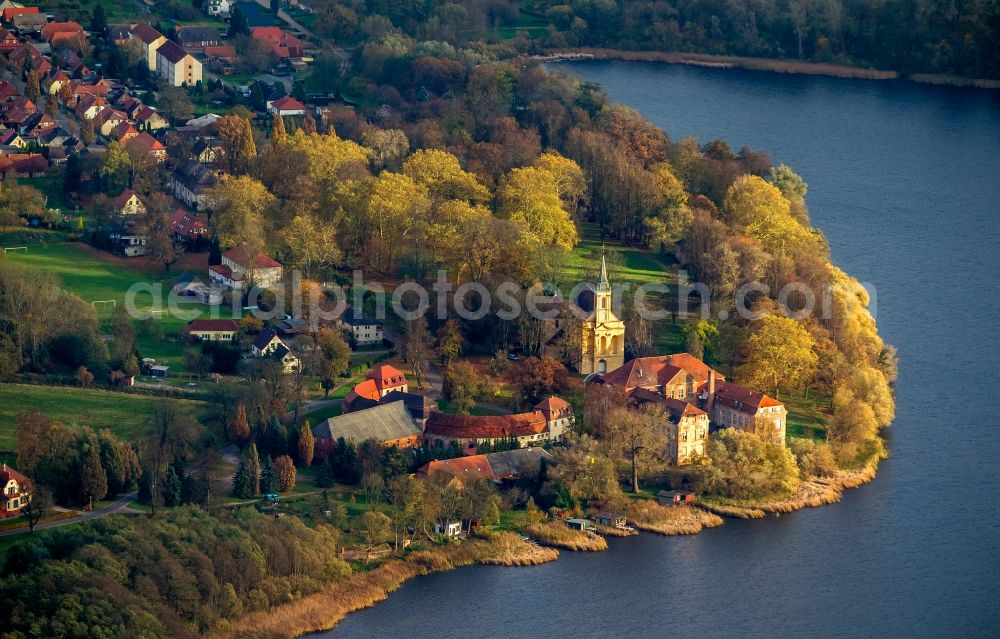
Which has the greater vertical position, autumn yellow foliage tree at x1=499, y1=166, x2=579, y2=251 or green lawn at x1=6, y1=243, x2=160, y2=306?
autumn yellow foliage tree at x1=499, y1=166, x2=579, y2=251

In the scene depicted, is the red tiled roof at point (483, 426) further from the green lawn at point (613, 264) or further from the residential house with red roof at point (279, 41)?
the residential house with red roof at point (279, 41)

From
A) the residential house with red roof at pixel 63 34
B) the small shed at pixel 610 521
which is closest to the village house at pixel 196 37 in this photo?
the residential house with red roof at pixel 63 34

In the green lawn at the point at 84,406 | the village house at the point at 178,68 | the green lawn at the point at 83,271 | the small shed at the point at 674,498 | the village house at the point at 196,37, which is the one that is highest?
the village house at the point at 196,37

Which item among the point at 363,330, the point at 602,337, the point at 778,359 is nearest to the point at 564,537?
the point at 602,337

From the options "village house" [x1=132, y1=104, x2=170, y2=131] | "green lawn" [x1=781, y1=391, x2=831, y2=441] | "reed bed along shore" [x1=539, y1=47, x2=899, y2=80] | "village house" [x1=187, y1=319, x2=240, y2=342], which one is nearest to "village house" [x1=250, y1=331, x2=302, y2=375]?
"village house" [x1=187, y1=319, x2=240, y2=342]

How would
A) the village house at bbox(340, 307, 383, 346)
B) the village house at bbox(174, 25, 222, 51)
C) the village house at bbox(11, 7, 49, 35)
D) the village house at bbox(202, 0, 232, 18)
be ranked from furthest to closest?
the village house at bbox(202, 0, 232, 18) → the village house at bbox(174, 25, 222, 51) → the village house at bbox(11, 7, 49, 35) → the village house at bbox(340, 307, 383, 346)

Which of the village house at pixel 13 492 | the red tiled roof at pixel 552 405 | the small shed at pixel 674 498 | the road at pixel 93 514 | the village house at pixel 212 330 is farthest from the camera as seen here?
the village house at pixel 212 330

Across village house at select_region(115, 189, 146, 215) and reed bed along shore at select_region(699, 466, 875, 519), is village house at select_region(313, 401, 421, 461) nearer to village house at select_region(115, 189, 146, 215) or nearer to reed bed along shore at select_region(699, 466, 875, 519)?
reed bed along shore at select_region(699, 466, 875, 519)
